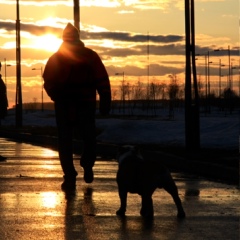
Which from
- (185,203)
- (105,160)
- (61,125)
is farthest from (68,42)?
(105,160)

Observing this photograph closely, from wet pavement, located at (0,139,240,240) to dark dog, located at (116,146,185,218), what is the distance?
0.13 meters

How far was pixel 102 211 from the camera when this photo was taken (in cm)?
870

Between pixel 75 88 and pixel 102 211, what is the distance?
2405 millimetres

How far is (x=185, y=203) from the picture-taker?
9.54m

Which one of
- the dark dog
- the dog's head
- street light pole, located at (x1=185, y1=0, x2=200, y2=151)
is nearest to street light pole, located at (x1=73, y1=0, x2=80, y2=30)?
street light pole, located at (x1=185, y1=0, x2=200, y2=151)

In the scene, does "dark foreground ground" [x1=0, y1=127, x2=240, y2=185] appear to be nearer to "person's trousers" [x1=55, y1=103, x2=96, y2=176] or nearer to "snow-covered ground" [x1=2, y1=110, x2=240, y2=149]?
"person's trousers" [x1=55, y1=103, x2=96, y2=176]

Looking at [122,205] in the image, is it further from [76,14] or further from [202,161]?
[76,14]

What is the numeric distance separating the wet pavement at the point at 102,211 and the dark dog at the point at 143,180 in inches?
4.9

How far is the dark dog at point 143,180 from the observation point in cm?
818

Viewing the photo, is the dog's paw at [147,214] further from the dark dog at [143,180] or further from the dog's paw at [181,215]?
the dog's paw at [181,215]

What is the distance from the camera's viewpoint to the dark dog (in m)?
8.18

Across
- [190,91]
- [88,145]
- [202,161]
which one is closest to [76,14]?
[190,91]

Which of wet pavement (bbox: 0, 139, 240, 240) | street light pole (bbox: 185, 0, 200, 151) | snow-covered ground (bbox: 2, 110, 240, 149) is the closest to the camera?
wet pavement (bbox: 0, 139, 240, 240)

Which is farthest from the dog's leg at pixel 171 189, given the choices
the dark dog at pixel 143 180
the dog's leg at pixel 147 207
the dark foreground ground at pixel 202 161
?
the dark foreground ground at pixel 202 161
